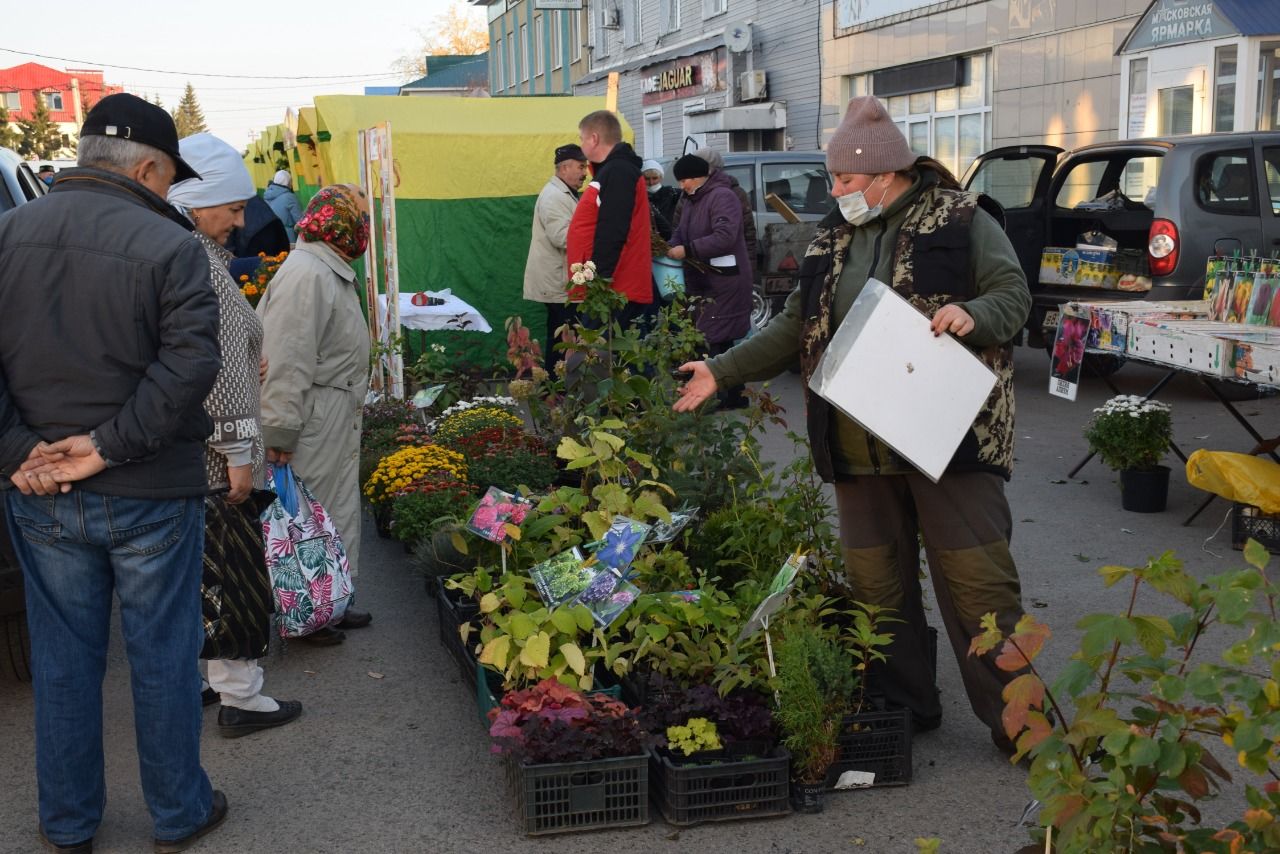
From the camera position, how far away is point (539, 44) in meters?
43.2

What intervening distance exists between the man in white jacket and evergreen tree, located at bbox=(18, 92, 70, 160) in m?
73.3

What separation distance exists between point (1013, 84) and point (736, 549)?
15138 millimetres

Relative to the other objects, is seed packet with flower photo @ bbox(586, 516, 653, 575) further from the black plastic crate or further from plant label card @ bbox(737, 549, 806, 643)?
the black plastic crate

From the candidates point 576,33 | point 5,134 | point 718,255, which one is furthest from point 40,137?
point 718,255

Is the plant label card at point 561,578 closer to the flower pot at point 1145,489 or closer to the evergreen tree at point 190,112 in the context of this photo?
the flower pot at point 1145,489

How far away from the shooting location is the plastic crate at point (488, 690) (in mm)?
4094

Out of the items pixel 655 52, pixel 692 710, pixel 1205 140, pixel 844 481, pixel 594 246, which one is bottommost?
pixel 692 710

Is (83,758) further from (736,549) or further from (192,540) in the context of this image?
(736,549)

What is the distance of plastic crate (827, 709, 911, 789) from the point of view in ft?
12.9

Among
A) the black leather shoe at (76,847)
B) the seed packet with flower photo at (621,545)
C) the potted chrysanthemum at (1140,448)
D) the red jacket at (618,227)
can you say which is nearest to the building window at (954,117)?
the red jacket at (618,227)

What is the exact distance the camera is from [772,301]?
12523 mm

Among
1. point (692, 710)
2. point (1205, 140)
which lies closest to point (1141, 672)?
point (692, 710)

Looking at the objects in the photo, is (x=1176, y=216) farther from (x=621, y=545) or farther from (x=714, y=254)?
(x=621, y=545)

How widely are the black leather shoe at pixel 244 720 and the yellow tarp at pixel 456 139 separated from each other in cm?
754
